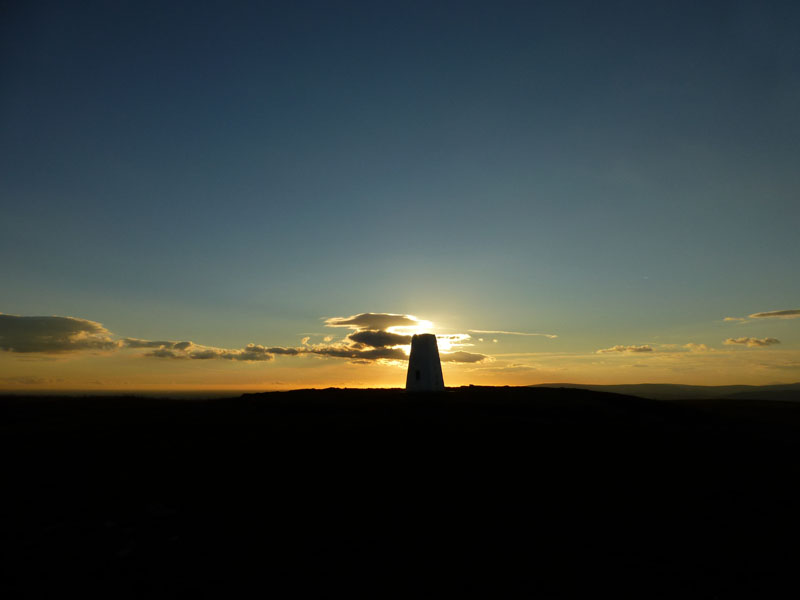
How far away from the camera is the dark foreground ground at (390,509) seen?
9422 mm

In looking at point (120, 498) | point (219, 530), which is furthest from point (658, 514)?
point (120, 498)

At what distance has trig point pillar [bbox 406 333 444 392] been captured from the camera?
112 feet

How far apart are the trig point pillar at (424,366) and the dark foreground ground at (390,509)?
13040 mm

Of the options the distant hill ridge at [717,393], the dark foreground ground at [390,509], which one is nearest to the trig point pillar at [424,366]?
the dark foreground ground at [390,509]

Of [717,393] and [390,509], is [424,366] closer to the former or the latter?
[390,509]

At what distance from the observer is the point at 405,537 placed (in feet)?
35.6

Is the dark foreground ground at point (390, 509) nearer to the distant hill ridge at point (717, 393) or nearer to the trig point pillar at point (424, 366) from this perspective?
the trig point pillar at point (424, 366)

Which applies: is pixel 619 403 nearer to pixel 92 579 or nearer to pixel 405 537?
pixel 405 537

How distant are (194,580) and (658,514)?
1225cm

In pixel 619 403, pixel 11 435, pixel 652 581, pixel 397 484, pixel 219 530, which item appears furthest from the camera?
pixel 619 403

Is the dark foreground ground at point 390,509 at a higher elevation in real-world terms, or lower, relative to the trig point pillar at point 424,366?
lower

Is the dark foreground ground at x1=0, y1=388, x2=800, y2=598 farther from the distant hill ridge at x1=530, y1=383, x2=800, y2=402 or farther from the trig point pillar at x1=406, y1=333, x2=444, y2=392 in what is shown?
the distant hill ridge at x1=530, y1=383, x2=800, y2=402

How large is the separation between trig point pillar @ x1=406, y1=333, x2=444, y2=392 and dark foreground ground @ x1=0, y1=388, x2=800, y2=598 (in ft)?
42.8

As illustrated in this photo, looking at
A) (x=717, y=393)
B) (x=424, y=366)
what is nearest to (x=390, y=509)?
(x=424, y=366)
